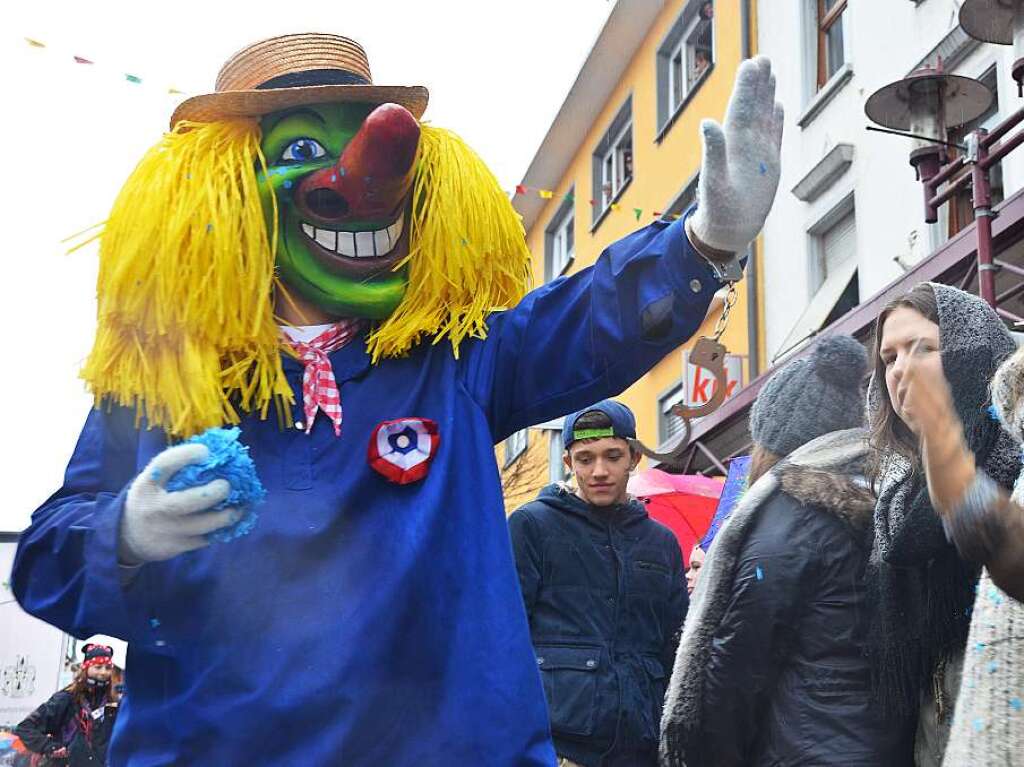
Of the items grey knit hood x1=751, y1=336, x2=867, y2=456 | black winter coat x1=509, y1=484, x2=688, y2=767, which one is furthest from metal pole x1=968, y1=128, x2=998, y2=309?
grey knit hood x1=751, y1=336, x2=867, y2=456

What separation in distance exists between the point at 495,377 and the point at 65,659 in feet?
68.9

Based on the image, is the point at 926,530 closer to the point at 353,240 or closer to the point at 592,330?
the point at 592,330

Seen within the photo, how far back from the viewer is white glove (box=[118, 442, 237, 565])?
2031 mm

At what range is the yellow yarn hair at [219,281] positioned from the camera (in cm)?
236

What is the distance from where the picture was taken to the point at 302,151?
258cm

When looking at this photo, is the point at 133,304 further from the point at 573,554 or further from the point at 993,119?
the point at 993,119

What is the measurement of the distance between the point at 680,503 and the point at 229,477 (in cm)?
622

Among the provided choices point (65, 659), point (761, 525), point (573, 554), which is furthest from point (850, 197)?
point (65, 659)

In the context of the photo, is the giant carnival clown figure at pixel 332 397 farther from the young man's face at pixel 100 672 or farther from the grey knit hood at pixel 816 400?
the young man's face at pixel 100 672

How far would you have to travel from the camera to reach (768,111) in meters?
2.19

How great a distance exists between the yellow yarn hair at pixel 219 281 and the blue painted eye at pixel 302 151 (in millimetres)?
53

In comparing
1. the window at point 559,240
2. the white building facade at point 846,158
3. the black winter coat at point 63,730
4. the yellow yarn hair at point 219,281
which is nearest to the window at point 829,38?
the white building facade at point 846,158

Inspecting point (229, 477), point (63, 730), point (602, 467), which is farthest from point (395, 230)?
point (63, 730)

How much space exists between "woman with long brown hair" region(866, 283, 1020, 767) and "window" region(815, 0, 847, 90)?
10.8 metres
